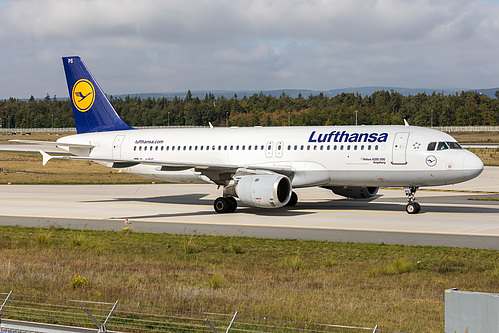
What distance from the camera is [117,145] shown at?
3606 centimetres

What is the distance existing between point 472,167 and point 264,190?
935 cm

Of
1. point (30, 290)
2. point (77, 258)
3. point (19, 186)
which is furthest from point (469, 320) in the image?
point (19, 186)

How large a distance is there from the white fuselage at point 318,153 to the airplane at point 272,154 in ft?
0.15

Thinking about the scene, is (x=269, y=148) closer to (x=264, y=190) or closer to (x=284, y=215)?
(x=284, y=215)

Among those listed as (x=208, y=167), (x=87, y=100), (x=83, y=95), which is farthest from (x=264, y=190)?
(x=83, y=95)

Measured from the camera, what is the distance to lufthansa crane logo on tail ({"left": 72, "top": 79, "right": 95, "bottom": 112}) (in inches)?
1451

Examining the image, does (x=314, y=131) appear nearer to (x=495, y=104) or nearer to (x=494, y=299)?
(x=494, y=299)

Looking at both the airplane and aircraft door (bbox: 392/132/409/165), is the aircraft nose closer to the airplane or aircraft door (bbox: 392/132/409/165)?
the airplane

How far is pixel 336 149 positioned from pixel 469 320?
22.5m

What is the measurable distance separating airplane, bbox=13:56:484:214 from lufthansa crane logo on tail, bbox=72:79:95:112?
6 centimetres

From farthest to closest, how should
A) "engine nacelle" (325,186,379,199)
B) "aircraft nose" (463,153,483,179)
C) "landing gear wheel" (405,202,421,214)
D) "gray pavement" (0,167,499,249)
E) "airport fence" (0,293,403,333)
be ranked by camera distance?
"engine nacelle" (325,186,379,199) → "landing gear wheel" (405,202,421,214) → "aircraft nose" (463,153,483,179) → "gray pavement" (0,167,499,249) → "airport fence" (0,293,403,333)

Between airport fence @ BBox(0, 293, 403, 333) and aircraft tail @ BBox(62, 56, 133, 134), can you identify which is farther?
aircraft tail @ BBox(62, 56, 133, 134)

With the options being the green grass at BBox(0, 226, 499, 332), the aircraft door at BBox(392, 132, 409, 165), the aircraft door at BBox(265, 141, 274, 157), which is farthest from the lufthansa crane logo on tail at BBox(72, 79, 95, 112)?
the aircraft door at BBox(392, 132, 409, 165)

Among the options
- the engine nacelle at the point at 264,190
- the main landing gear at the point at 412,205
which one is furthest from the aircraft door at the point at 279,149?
the main landing gear at the point at 412,205
